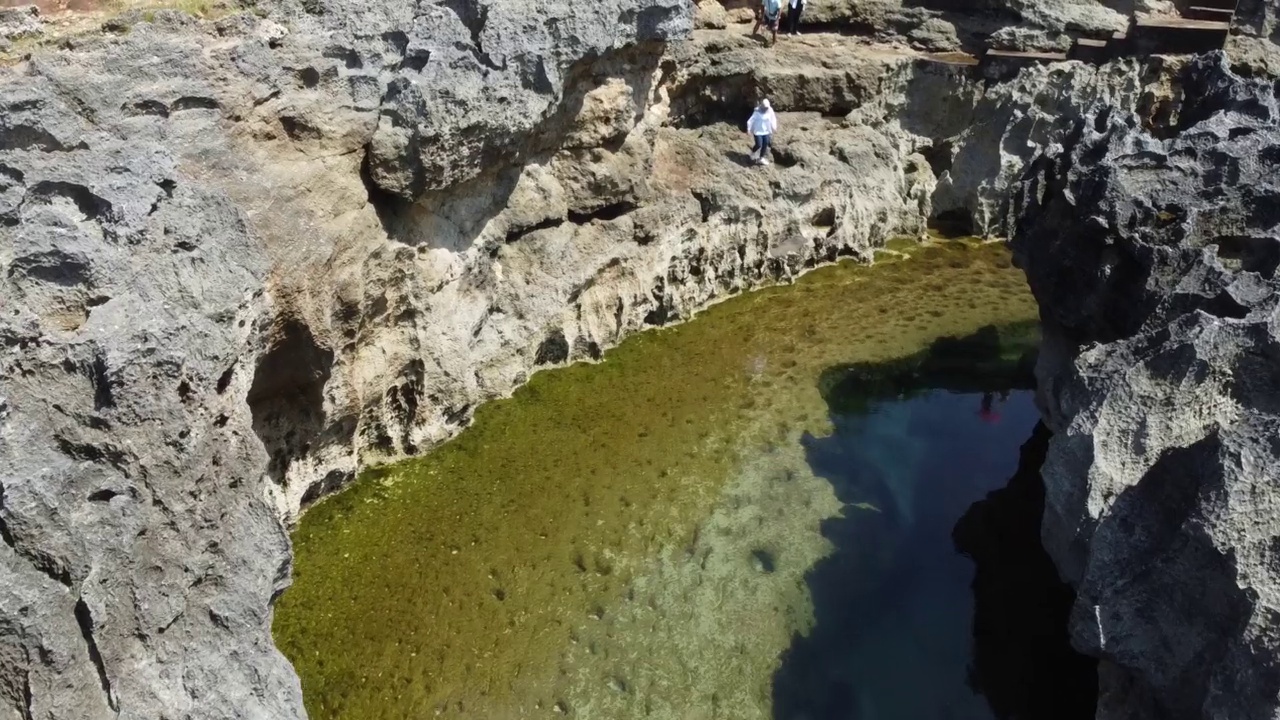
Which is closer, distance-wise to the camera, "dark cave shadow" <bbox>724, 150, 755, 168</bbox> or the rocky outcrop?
the rocky outcrop

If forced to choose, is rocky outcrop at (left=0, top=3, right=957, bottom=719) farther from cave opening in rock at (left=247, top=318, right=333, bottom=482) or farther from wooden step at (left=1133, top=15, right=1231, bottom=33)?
wooden step at (left=1133, top=15, right=1231, bottom=33)

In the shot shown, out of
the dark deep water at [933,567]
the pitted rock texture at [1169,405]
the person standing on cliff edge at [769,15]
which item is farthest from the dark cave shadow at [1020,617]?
the person standing on cliff edge at [769,15]

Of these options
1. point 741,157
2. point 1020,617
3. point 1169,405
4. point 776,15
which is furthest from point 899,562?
point 776,15

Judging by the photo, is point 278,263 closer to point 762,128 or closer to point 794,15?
point 762,128

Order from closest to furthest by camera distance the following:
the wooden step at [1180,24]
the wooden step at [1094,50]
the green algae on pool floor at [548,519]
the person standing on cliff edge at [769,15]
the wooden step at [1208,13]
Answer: the green algae on pool floor at [548,519], the person standing on cliff edge at [769,15], the wooden step at [1180,24], the wooden step at [1094,50], the wooden step at [1208,13]

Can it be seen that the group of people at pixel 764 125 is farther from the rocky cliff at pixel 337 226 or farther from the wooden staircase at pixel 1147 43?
the wooden staircase at pixel 1147 43

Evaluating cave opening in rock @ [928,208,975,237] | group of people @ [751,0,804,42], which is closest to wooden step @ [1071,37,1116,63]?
cave opening in rock @ [928,208,975,237]

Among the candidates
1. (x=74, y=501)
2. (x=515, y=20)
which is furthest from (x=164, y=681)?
(x=515, y=20)
